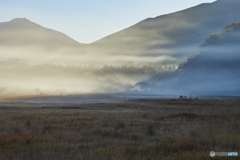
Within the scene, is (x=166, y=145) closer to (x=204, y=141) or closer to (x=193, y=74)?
(x=204, y=141)

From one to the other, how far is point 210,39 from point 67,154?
194154 millimetres

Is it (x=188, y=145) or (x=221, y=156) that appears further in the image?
(x=188, y=145)

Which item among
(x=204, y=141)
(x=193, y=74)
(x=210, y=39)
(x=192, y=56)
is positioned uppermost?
(x=210, y=39)

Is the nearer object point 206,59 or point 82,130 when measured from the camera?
point 82,130

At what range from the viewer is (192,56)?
634ft

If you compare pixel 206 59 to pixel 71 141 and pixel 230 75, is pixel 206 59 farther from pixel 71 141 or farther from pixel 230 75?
pixel 71 141

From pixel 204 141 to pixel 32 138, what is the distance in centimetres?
1093

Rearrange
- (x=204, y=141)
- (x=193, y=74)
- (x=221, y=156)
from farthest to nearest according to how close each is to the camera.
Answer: (x=193, y=74), (x=204, y=141), (x=221, y=156)

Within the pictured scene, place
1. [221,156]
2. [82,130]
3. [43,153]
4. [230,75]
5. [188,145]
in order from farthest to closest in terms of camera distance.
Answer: [230,75] → [82,130] → [188,145] → [43,153] → [221,156]

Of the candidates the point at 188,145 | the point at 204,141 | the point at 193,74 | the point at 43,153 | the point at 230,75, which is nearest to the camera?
the point at 43,153

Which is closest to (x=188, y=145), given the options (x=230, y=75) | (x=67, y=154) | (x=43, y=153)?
(x=67, y=154)

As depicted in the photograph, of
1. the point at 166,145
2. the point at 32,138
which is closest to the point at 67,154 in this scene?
the point at 32,138

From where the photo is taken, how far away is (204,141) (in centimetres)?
1438

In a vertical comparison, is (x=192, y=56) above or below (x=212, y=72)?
above
